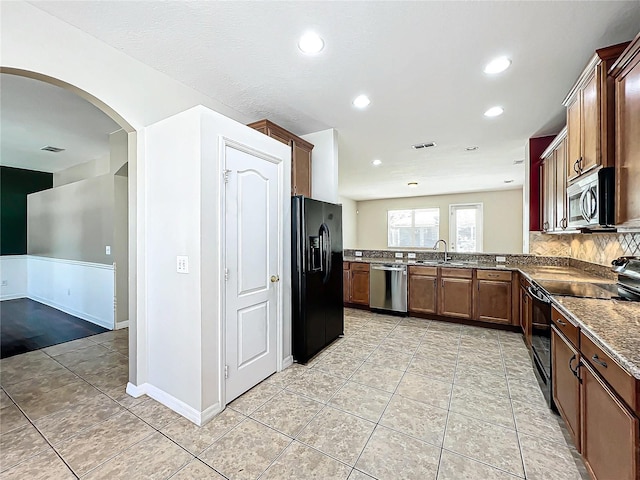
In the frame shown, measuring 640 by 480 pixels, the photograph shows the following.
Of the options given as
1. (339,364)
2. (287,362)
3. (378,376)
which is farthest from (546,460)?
(287,362)

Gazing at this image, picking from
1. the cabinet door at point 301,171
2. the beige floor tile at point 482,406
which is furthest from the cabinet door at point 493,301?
the cabinet door at point 301,171

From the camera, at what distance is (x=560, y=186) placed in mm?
2973

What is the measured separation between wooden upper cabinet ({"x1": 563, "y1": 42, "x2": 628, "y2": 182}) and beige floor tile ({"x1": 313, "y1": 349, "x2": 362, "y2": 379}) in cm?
247

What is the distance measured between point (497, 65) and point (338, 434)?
2.93m

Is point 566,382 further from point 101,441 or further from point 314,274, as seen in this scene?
point 101,441

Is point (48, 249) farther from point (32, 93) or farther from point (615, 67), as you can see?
point (615, 67)

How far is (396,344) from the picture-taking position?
3451 mm

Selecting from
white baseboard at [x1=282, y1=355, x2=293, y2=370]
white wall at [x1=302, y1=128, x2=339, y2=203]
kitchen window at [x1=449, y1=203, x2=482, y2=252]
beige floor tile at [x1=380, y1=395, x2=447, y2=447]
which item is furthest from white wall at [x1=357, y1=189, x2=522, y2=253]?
beige floor tile at [x1=380, y1=395, x2=447, y2=447]

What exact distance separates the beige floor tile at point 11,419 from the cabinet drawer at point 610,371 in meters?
3.36

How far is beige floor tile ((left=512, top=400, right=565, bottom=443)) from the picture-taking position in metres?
1.86

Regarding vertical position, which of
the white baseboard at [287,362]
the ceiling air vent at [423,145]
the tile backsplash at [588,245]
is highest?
the ceiling air vent at [423,145]

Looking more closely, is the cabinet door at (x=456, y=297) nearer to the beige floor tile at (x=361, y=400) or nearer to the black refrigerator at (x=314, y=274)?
the black refrigerator at (x=314, y=274)

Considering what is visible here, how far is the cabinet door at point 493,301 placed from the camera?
392 cm

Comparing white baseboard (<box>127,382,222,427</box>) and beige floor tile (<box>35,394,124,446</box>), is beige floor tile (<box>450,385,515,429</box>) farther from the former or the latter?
beige floor tile (<box>35,394,124,446</box>)
